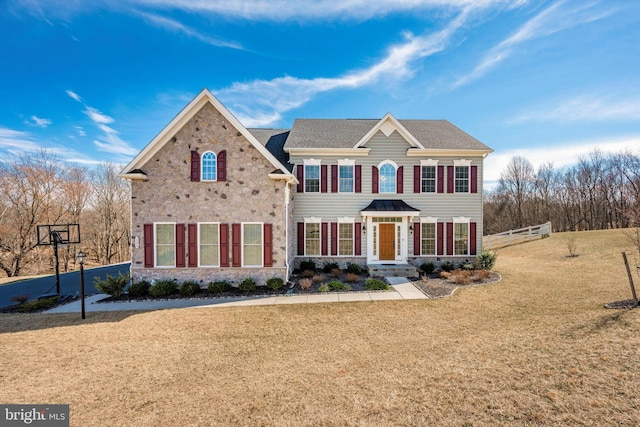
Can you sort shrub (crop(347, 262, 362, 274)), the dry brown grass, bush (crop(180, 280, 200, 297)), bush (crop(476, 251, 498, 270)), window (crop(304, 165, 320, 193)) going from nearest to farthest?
1. the dry brown grass
2. bush (crop(180, 280, 200, 297))
3. shrub (crop(347, 262, 362, 274))
4. bush (crop(476, 251, 498, 270))
5. window (crop(304, 165, 320, 193))

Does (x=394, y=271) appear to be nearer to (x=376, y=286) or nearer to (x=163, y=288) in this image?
(x=376, y=286)

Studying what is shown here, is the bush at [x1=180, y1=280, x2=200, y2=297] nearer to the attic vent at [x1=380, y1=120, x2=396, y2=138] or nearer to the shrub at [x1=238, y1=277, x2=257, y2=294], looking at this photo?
the shrub at [x1=238, y1=277, x2=257, y2=294]

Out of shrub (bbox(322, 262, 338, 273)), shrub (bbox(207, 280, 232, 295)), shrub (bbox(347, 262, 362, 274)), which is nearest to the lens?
shrub (bbox(207, 280, 232, 295))

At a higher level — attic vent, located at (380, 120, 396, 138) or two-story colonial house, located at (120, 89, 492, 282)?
attic vent, located at (380, 120, 396, 138)

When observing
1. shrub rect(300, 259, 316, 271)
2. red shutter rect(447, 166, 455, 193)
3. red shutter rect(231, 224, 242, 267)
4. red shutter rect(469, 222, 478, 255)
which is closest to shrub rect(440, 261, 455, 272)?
red shutter rect(469, 222, 478, 255)

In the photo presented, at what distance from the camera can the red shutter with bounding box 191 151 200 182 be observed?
1288 cm

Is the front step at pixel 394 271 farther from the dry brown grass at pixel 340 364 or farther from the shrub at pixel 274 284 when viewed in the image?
the shrub at pixel 274 284

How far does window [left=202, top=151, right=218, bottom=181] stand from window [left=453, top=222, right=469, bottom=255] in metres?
14.5

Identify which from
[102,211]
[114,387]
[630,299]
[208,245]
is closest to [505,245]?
[630,299]

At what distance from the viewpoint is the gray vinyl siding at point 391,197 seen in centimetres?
1661

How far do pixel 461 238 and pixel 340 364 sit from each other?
547 inches

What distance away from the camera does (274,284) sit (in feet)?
41.0

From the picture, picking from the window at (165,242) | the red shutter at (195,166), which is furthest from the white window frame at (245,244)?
the window at (165,242)

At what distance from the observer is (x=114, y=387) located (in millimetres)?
5238
